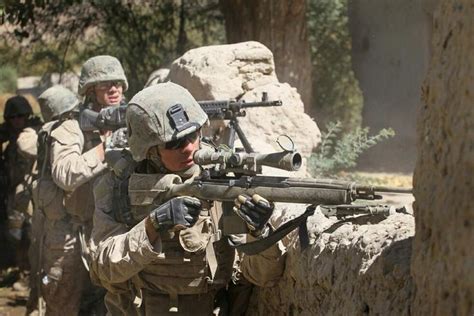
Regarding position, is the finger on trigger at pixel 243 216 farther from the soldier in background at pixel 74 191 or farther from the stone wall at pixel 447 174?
the soldier in background at pixel 74 191

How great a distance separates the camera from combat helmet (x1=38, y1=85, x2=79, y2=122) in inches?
270

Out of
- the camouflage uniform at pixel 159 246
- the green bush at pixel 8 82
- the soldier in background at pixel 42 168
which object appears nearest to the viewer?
the camouflage uniform at pixel 159 246

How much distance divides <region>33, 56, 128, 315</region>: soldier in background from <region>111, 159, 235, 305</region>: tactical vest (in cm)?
184

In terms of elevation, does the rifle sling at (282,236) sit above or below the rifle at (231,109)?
below

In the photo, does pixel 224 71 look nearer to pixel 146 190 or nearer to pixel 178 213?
pixel 146 190

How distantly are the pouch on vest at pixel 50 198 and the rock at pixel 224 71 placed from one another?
131 cm

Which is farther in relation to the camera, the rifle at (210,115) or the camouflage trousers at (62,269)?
the camouflage trousers at (62,269)

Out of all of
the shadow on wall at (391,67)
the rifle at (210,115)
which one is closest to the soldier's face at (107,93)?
the rifle at (210,115)

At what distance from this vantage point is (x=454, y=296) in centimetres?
249

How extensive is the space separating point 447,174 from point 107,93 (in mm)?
4118

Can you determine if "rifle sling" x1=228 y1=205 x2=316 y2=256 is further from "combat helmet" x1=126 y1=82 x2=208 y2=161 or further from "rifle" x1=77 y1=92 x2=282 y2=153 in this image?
"rifle" x1=77 y1=92 x2=282 y2=153

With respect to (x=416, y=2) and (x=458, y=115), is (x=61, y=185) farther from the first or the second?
(x=416, y=2)

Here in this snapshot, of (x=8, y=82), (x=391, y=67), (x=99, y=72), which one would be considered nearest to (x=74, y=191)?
(x=99, y=72)

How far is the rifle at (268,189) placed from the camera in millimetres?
3314
